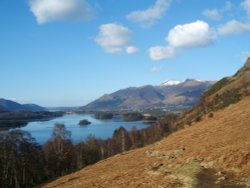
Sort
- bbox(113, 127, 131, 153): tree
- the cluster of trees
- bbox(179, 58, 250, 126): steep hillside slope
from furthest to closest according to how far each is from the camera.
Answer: bbox(113, 127, 131, 153): tree, bbox(179, 58, 250, 126): steep hillside slope, the cluster of trees

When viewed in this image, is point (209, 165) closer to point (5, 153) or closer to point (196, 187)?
point (196, 187)

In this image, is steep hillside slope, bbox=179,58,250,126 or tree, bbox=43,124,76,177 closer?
tree, bbox=43,124,76,177

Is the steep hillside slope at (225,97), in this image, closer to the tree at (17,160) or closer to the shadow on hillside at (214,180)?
the tree at (17,160)

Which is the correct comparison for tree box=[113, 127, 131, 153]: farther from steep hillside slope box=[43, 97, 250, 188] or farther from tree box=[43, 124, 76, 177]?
steep hillside slope box=[43, 97, 250, 188]

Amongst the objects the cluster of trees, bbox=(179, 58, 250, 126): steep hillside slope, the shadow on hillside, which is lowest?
the cluster of trees

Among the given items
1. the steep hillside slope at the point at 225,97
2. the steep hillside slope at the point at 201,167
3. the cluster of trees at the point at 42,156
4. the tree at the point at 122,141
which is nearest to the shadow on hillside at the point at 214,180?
the steep hillside slope at the point at 201,167

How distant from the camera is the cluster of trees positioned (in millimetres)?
80000

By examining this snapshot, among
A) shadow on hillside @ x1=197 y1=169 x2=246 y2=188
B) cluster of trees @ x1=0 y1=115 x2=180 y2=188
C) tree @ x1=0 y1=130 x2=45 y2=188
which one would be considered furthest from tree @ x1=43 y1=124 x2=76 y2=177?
shadow on hillside @ x1=197 y1=169 x2=246 y2=188

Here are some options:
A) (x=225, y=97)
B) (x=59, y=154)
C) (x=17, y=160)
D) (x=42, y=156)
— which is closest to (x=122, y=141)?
(x=225, y=97)

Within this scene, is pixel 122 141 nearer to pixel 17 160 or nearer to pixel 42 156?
pixel 42 156

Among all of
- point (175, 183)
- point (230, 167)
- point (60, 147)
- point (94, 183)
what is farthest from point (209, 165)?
point (60, 147)

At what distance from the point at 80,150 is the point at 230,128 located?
276 feet

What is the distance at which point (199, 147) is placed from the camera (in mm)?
39219

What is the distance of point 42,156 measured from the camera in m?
104
